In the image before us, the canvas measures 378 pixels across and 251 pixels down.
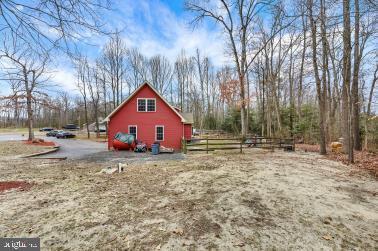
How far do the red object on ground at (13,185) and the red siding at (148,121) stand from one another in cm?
1133

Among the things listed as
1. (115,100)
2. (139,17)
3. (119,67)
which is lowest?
(139,17)

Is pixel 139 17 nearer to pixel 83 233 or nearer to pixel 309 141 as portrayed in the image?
pixel 83 233

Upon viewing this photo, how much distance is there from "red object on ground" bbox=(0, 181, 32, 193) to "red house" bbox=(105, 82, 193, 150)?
11.3 m

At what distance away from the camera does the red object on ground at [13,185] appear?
7258 mm

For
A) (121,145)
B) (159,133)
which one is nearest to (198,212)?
(121,145)

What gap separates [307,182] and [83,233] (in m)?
6.68

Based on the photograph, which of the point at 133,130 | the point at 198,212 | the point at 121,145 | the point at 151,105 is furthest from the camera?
the point at 151,105

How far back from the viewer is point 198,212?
16.4 feet

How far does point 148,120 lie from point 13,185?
1245cm

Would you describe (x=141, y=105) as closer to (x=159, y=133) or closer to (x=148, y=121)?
(x=148, y=121)

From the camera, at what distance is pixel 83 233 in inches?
166

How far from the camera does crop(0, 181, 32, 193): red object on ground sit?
726 cm

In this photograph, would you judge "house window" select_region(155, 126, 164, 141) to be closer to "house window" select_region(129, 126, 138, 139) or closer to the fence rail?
"house window" select_region(129, 126, 138, 139)

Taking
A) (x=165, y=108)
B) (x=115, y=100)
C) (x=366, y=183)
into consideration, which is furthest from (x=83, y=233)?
(x=115, y=100)
